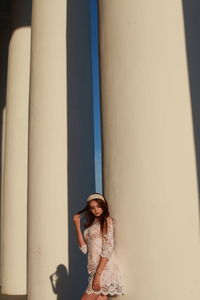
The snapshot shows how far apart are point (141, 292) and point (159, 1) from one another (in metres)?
36.0

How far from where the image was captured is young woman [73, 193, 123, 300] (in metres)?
56.8

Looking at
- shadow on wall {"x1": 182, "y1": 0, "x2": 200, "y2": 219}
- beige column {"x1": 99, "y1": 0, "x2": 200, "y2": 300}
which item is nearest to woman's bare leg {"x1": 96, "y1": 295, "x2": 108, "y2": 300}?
beige column {"x1": 99, "y1": 0, "x2": 200, "y2": 300}

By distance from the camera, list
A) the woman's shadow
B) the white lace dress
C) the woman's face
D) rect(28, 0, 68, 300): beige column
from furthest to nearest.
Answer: rect(28, 0, 68, 300): beige column → the woman's shadow → the woman's face → the white lace dress

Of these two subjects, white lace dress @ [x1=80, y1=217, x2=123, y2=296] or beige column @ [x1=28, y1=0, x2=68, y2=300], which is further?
beige column @ [x1=28, y1=0, x2=68, y2=300]

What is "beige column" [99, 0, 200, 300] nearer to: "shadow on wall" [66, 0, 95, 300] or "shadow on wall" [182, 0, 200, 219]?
"shadow on wall" [182, 0, 200, 219]

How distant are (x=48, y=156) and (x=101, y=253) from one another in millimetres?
44946

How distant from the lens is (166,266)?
48.7 metres

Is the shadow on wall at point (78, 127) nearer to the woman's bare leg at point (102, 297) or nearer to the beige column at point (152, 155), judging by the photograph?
the woman's bare leg at point (102, 297)

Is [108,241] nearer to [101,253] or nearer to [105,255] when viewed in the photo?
[105,255]

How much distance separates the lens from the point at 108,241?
57312 millimetres

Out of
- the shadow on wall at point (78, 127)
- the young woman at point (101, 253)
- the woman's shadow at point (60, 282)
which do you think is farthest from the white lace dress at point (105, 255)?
the shadow on wall at point (78, 127)

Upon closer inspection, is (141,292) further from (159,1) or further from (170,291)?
(159,1)

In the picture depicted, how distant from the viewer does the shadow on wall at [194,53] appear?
51.0 meters

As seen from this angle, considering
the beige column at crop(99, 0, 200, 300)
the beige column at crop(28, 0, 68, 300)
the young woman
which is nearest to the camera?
the beige column at crop(99, 0, 200, 300)
